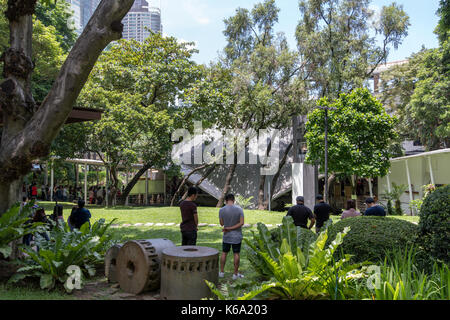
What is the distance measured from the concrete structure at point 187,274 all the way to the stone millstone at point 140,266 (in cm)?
38

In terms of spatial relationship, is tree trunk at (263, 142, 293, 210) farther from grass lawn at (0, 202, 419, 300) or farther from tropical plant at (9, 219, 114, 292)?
tropical plant at (9, 219, 114, 292)

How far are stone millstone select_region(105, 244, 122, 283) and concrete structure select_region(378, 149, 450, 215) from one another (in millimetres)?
16807

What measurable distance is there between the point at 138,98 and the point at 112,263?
680 inches

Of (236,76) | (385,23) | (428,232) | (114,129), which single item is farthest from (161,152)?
(428,232)

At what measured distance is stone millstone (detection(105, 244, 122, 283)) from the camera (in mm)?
6512

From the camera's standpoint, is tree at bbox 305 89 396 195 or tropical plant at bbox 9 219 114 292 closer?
tropical plant at bbox 9 219 114 292

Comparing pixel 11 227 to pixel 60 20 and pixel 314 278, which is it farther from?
pixel 60 20

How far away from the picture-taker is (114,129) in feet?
68.5

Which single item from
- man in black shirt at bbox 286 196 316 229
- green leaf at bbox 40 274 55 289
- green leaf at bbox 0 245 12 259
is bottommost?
green leaf at bbox 40 274 55 289

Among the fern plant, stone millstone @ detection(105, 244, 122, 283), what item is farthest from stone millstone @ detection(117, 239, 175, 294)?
the fern plant

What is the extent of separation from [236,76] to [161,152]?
7.36m

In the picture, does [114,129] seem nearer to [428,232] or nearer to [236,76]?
[236,76]

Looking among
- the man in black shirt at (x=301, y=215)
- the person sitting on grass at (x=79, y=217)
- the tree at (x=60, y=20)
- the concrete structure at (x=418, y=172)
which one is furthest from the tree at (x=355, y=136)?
the tree at (x=60, y=20)
